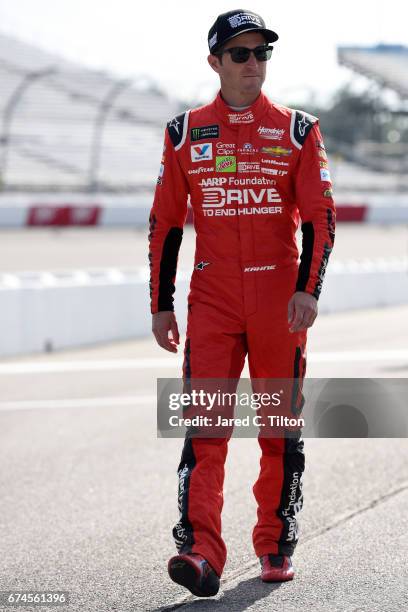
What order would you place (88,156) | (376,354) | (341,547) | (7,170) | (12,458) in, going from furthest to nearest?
(88,156) → (7,170) → (376,354) → (12,458) → (341,547)

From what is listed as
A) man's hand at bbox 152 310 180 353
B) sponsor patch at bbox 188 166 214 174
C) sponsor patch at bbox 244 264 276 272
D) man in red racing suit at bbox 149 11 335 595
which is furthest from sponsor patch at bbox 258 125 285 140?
man's hand at bbox 152 310 180 353

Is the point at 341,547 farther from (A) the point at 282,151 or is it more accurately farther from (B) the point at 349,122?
(B) the point at 349,122

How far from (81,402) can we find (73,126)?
46338 mm

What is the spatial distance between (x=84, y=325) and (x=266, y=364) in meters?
8.69

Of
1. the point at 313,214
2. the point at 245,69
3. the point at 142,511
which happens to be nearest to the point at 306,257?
the point at 313,214

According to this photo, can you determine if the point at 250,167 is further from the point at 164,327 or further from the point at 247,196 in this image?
the point at 164,327

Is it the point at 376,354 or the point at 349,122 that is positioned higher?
the point at 349,122

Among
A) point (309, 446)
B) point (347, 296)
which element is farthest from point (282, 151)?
point (347, 296)

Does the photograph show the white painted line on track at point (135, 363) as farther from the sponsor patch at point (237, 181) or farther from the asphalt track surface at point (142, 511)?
the sponsor patch at point (237, 181)

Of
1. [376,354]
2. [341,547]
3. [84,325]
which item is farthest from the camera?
[84,325]

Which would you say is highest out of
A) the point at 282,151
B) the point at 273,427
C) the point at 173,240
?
the point at 282,151

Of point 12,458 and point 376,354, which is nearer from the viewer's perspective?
point 12,458

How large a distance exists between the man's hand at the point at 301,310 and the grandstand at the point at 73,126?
121ft

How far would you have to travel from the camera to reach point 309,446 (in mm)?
6906
